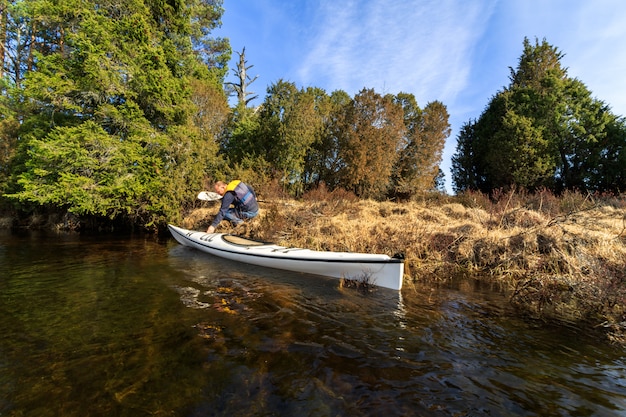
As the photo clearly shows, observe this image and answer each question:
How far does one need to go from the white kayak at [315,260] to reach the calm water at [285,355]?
0.41 metres

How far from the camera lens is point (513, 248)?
6039 mm

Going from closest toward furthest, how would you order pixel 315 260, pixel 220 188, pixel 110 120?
pixel 315 260 < pixel 220 188 < pixel 110 120

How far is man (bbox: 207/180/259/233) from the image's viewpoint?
797 cm

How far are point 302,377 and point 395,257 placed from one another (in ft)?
9.26

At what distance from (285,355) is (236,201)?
609 centimetres

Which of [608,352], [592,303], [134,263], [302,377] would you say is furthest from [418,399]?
[134,263]

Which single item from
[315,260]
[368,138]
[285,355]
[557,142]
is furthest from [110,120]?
[557,142]

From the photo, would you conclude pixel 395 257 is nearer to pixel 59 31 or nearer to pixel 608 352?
pixel 608 352

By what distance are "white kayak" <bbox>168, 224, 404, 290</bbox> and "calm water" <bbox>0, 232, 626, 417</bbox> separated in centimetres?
41

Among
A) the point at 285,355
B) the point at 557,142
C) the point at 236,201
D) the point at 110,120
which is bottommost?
the point at 285,355

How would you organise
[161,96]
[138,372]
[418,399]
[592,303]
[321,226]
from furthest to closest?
[161,96] → [321,226] → [592,303] → [138,372] → [418,399]

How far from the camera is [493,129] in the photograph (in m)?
18.4

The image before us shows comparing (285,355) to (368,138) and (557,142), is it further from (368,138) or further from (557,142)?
(557,142)

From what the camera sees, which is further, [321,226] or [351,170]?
[351,170]
